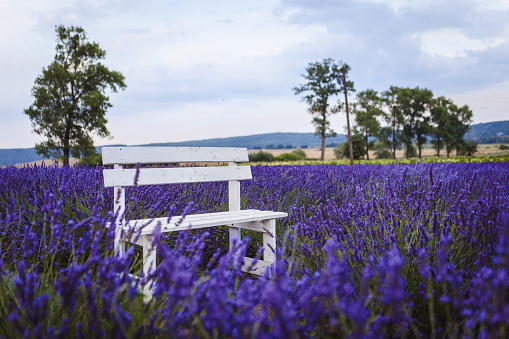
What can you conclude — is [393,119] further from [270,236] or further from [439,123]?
[270,236]

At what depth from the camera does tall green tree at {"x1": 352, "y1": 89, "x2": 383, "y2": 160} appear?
39.9m

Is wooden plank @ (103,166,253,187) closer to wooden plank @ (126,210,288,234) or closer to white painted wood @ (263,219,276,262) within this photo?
wooden plank @ (126,210,288,234)

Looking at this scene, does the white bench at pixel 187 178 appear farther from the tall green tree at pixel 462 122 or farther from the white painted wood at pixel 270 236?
the tall green tree at pixel 462 122

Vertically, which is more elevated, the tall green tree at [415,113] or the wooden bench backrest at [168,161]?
the tall green tree at [415,113]

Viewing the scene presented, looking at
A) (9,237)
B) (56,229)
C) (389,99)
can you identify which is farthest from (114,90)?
(389,99)

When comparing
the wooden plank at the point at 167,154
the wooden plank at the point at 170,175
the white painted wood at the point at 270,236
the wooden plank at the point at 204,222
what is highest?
the wooden plank at the point at 167,154

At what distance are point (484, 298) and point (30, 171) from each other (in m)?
4.33

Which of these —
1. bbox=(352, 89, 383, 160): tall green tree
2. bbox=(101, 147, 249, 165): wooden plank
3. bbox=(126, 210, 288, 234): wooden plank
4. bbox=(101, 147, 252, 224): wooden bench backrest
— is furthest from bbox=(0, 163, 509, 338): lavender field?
bbox=(352, 89, 383, 160): tall green tree

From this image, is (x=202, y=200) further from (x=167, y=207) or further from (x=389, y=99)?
(x=389, y=99)

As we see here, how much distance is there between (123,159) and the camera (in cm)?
268

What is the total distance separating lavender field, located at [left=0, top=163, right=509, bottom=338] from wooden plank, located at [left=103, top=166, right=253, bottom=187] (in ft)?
0.61

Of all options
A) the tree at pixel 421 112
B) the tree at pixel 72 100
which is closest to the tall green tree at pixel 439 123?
the tree at pixel 421 112

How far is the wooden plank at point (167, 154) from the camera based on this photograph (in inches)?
104

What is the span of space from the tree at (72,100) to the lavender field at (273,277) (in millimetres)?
19771
